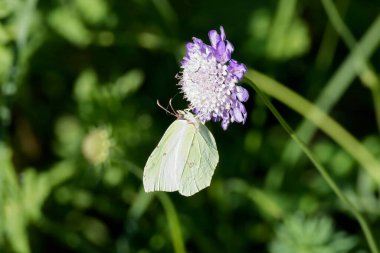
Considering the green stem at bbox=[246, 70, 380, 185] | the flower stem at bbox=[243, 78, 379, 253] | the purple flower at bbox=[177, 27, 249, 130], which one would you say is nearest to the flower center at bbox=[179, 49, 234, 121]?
the purple flower at bbox=[177, 27, 249, 130]

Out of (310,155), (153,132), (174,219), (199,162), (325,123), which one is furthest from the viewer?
(153,132)

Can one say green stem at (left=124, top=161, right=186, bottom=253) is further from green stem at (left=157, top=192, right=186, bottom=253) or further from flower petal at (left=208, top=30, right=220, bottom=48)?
flower petal at (left=208, top=30, right=220, bottom=48)

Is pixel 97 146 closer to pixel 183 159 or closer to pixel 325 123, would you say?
pixel 183 159

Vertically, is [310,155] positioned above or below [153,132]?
below

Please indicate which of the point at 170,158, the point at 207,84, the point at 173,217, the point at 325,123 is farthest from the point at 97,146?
the point at 325,123

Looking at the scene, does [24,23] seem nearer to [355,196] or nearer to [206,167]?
[206,167]

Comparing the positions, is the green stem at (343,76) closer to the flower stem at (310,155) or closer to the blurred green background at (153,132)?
the blurred green background at (153,132)
